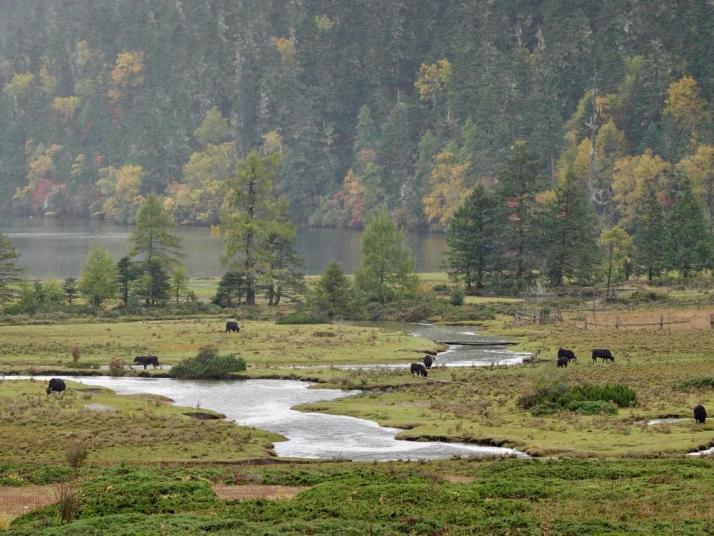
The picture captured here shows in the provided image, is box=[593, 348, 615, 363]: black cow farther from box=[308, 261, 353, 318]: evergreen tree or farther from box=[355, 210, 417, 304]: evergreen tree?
box=[355, 210, 417, 304]: evergreen tree

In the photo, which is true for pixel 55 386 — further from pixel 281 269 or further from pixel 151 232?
pixel 281 269

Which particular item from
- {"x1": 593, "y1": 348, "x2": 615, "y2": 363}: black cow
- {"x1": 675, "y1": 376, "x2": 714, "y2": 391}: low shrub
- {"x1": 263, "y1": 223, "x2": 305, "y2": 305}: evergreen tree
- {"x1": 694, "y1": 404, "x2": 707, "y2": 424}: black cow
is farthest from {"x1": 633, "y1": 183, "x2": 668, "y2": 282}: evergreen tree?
{"x1": 694, "y1": 404, "x2": 707, "y2": 424}: black cow

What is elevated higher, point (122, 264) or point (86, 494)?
point (122, 264)

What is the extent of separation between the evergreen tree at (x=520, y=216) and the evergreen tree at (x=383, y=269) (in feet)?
48.1

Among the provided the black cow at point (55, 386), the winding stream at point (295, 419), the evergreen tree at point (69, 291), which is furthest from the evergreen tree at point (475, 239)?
the black cow at point (55, 386)

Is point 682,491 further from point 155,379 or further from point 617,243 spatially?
point 617,243

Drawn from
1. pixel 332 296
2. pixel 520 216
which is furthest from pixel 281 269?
pixel 520 216

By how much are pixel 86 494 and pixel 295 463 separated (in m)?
12.2

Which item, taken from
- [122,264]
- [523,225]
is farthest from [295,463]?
[523,225]

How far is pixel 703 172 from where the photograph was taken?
188125 mm

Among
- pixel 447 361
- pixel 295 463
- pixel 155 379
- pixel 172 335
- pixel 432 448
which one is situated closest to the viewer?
pixel 295 463

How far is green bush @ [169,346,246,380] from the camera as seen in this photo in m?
76.5

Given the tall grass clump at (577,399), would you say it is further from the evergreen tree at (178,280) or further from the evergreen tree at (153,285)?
the evergreen tree at (153,285)

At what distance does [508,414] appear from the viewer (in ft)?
200
